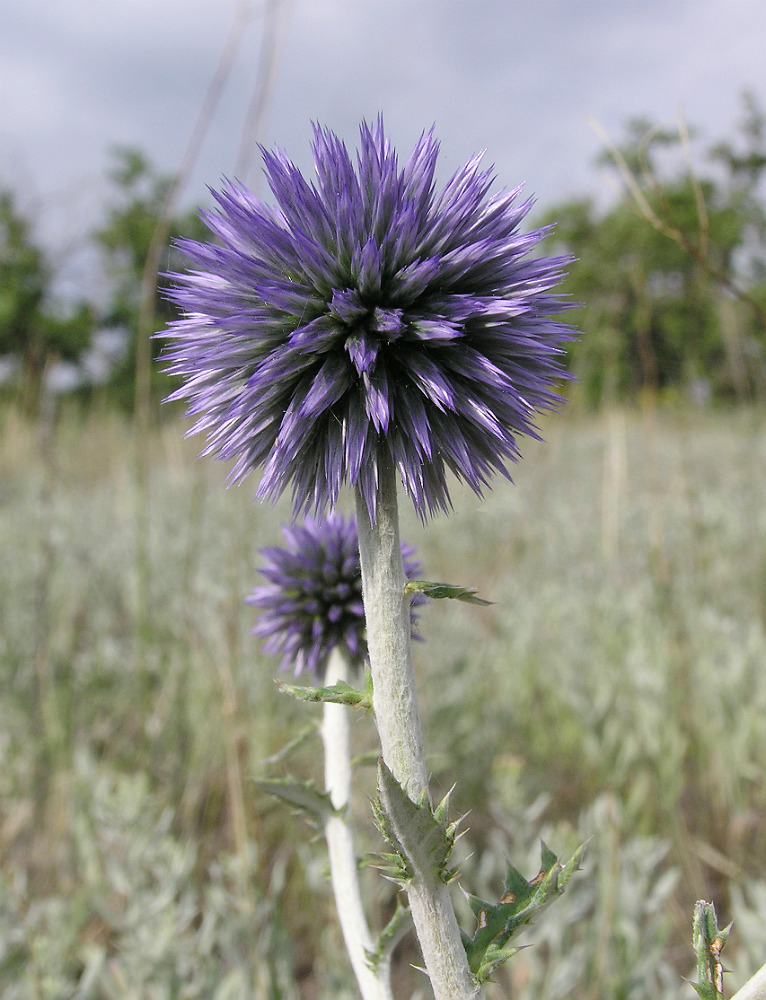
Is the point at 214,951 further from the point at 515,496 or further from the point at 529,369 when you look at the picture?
the point at 515,496

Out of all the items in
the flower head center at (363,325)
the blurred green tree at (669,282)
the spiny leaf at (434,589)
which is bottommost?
the spiny leaf at (434,589)

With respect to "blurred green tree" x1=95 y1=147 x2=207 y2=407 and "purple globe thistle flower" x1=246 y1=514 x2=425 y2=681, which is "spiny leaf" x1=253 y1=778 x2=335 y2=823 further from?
"blurred green tree" x1=95 y1=147 x2=207 y2=407

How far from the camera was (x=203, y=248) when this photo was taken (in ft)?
2.93

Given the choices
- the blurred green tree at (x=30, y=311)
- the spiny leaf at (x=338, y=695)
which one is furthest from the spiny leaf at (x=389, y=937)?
the blurred green tree at (x=30, y=311)

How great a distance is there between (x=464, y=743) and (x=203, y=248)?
235cm

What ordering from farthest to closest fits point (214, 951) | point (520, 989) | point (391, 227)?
point (214, 951)
point (520, 989)
point (391, 227)

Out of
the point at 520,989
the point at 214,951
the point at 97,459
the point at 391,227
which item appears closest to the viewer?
the point at 391,227

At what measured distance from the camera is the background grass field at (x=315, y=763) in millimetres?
1771

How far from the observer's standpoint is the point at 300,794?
0.93m

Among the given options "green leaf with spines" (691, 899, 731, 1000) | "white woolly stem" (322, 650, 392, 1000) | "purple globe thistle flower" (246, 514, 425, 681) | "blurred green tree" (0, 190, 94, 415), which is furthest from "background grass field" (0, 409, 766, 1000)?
"blurred green tree" (0, 190, 94, 415)

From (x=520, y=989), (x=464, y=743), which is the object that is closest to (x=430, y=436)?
(x=520, y=989)

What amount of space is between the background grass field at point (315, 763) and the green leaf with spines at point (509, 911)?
0.87 ft

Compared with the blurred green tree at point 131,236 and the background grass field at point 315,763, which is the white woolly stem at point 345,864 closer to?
the background grass field at point 315,763

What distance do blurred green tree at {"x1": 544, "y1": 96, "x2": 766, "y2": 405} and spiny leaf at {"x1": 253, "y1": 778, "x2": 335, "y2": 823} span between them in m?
0.70
